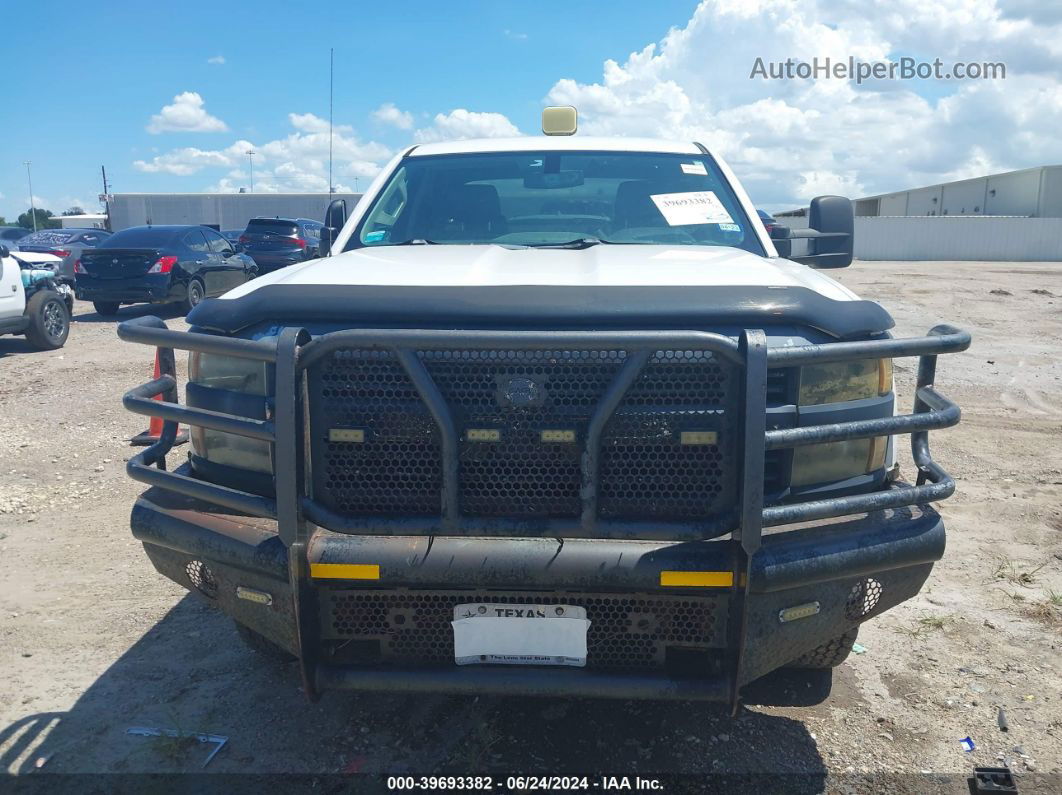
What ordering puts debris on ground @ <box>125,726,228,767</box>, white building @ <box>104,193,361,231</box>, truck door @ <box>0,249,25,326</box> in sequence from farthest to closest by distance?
white building @ <box>104,193,361,231</box>, truck door @ <box>0,249,25,326</box>, debris on ground @ <box>125,726,228,767</box>

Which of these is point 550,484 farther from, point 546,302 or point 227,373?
point 227,373

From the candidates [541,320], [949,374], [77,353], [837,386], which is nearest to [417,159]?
[541,320]

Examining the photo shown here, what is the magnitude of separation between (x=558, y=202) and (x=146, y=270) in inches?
492

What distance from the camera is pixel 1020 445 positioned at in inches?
268

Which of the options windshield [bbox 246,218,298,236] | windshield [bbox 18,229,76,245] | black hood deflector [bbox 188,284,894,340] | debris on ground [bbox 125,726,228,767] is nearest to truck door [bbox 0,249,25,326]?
windshield [bbox 246,218,298,236]

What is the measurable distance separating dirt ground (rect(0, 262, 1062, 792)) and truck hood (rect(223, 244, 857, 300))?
1586 millimetres

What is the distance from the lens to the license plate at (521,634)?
7.84 ft

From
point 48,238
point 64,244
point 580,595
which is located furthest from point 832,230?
point 48,238

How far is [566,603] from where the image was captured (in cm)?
239

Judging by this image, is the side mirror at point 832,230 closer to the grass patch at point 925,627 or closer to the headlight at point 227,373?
the grass patch at point 925,627

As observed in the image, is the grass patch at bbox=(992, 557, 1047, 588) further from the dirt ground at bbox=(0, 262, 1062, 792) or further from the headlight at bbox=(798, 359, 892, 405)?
the headlight at bbox=(798, 359, 892, 405)

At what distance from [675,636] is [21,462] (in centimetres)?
578

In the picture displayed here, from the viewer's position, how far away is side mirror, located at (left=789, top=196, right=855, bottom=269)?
409 centimetres

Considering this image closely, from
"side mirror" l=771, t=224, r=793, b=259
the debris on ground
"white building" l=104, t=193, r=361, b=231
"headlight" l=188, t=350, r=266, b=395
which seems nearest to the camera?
"headlight" l=188, t=350, r=266, b=395
